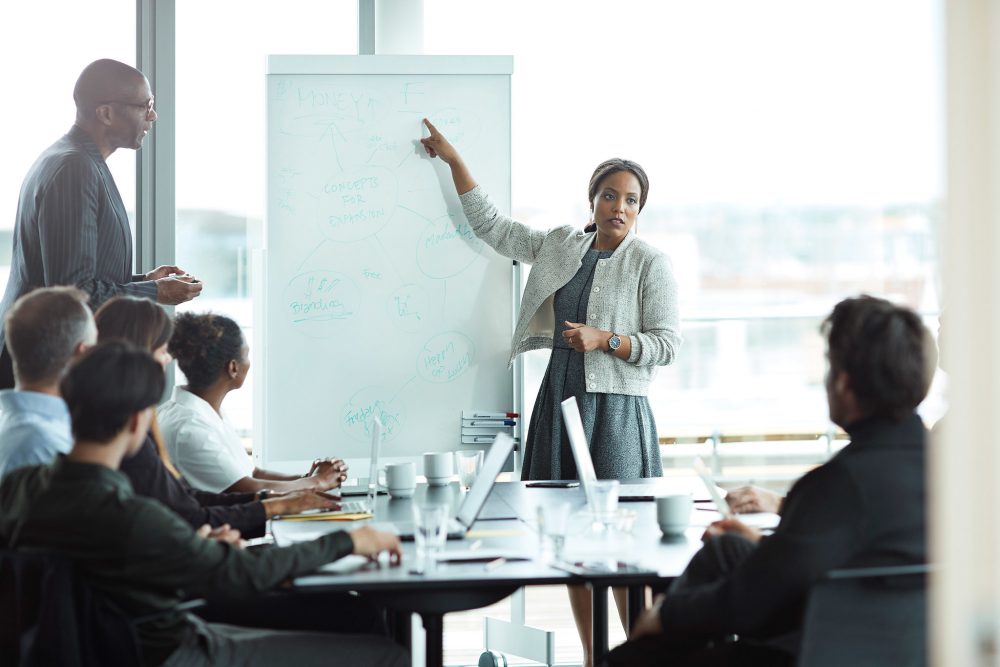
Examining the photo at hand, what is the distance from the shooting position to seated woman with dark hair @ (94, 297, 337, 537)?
78.1 inches

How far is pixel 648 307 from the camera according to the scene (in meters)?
3.27

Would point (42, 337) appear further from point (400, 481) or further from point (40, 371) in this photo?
point (400, 481)

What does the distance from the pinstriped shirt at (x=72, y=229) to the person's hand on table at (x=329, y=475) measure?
0.84 meters

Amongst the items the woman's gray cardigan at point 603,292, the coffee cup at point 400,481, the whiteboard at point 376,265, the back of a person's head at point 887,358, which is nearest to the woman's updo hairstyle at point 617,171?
the woman's gray cardigan at point 603,292

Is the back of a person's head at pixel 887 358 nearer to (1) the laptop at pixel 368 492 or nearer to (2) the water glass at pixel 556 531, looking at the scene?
(2) the water glass at pixel 556 531

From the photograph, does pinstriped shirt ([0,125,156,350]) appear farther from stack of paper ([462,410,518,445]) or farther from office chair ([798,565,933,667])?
office chair ([798,565,933,667])

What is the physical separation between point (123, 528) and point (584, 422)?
1852mm

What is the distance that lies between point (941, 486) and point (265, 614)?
176 cm

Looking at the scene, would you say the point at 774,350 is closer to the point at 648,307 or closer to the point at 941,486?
the point at 648,307

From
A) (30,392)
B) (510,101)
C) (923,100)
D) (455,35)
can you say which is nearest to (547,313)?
(510,101)

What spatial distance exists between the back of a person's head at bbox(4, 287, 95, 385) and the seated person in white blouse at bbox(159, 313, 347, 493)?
1.72 ft

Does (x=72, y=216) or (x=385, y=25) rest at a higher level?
(x=385, y=25)

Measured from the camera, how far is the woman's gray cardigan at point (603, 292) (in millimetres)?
3207

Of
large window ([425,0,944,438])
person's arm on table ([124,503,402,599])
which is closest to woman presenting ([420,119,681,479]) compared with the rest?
large window ([425,0,944,438])
